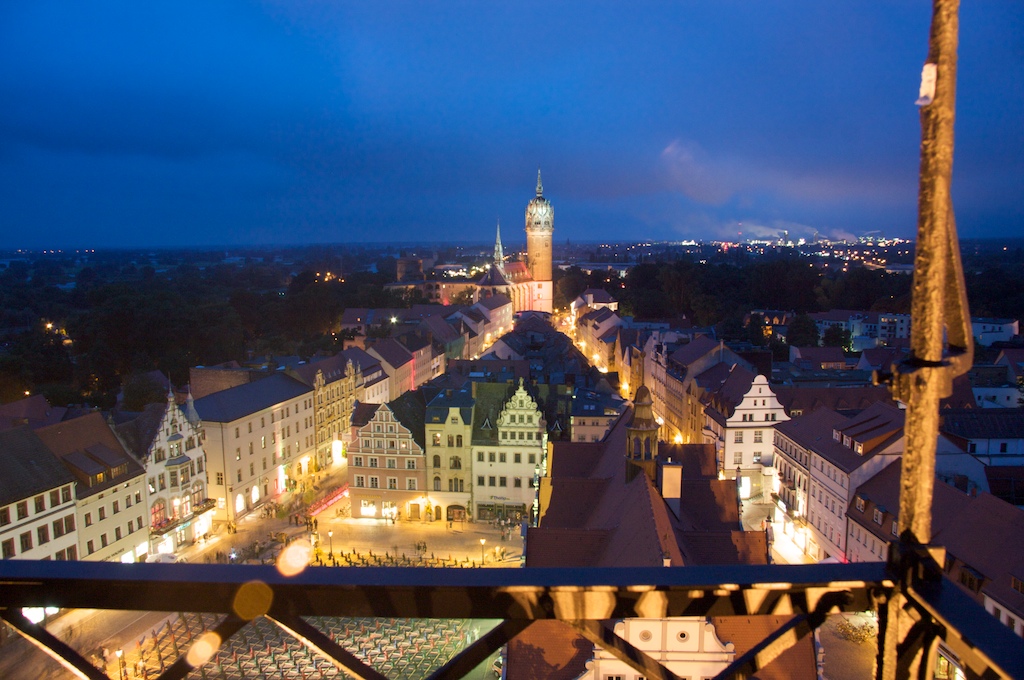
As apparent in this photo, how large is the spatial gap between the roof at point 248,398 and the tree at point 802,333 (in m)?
41.8

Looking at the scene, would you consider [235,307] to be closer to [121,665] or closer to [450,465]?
[450,465]

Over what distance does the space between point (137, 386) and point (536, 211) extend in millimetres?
82892

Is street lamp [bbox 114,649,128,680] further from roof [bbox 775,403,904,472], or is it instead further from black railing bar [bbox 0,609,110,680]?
roof [bbox 775,403,904,472]

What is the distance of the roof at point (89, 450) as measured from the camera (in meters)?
22.0

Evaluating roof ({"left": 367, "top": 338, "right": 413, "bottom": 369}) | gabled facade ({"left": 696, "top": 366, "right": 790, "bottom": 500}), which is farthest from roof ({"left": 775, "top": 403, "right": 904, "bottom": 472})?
roof ({"left": 367, "top": 338, "right": 413, "bottom": 369})

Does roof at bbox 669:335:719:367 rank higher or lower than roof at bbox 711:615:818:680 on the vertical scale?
higher

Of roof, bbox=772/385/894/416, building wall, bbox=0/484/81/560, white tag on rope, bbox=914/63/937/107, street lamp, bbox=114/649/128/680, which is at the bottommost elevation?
street lamp, bbox=114/649/128/680

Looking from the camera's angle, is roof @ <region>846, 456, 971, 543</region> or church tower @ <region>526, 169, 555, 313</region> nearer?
roof @ <region>846, 456, 971, 543</region>

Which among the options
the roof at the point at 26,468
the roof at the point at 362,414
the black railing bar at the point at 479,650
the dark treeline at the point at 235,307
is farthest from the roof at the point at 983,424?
the dark treeline at the point at 235,307

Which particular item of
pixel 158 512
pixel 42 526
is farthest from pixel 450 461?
pixel 42 526

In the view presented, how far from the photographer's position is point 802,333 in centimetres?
5909

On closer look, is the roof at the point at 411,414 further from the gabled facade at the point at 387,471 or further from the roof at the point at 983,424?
the roof at the point at 983,424

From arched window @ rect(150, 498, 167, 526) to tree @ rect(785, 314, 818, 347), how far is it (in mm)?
49372

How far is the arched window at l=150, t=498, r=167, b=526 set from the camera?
24.7m
